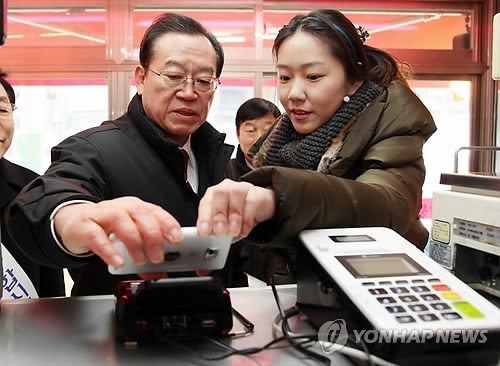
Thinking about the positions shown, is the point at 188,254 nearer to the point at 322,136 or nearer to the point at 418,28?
the point at 322,136

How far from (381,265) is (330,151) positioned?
413 mm

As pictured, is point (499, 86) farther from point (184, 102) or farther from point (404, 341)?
point (404, 341)

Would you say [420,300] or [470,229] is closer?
[420,300]

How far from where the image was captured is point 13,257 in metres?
1.45

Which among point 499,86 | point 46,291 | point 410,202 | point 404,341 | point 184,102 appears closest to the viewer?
point 404,341

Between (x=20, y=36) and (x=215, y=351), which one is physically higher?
(x=20, y=36)

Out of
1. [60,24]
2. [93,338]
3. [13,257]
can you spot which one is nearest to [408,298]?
[93,338]

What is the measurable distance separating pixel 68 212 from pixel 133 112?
865 millimetres

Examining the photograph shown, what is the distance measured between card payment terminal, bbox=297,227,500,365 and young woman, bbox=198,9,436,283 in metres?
0.05

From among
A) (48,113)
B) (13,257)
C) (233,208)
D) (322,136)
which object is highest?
(48,113)

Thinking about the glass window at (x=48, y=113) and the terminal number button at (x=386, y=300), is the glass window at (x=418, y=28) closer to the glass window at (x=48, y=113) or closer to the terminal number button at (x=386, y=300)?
the glass window at (x=48, y=113)

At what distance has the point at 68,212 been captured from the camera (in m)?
0.62

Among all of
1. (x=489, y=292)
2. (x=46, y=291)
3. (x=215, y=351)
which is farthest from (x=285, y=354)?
(x=46, y=291)

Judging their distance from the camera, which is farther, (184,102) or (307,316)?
(184,102)
